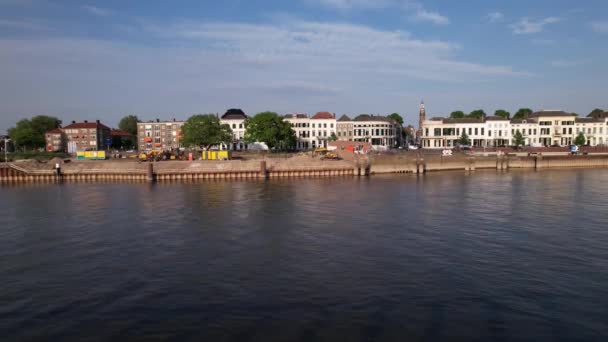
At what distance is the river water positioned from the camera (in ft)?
54.9

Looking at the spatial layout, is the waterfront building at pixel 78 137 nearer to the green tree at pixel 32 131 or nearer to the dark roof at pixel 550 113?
the green tree at pixel 32 131

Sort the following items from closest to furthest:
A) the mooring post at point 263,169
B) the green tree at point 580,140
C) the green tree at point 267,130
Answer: the mooring post at point 263,169 < the green tree at point 267,130 < the green tree at point 580,140

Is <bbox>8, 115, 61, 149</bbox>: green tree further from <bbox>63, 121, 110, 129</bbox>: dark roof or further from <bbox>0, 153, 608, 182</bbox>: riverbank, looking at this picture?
<bbox>0, 153, 608, 182</bbox>: riverbank

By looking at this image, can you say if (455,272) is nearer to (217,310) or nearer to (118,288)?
(217,310)

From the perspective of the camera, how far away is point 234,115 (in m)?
134

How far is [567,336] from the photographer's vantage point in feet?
51.9

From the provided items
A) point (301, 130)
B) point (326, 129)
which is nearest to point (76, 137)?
point (301, 130)

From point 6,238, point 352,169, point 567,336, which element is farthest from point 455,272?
point 352,169

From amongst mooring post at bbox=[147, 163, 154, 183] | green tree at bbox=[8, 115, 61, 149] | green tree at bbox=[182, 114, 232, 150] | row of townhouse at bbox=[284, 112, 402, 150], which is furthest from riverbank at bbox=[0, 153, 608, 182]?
green tree at bbox=[8, 115, 61, 149]

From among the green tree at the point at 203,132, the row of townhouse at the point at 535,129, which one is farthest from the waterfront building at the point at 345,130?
Result: the green tree at the point at 203,132

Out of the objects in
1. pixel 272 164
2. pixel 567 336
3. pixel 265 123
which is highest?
pixel 265 123

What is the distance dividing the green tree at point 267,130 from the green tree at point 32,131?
262 ft

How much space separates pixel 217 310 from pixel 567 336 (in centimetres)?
1360

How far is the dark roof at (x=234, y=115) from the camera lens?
436 feet
